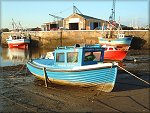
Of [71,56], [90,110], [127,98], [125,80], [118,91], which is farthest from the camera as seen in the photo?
[125,80]

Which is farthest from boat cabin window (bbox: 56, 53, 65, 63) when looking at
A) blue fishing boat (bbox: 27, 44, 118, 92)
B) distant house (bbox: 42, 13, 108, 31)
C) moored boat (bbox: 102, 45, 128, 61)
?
distant house (bbox: 42, 13, 108, 31)

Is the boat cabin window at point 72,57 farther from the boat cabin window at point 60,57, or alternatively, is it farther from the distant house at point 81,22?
the distant house at point 81,22

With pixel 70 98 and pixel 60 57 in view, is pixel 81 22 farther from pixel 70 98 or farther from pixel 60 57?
pixel 70 98

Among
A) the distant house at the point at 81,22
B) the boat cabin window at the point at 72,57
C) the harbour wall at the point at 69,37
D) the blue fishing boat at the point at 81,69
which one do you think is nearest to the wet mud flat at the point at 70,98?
the blue fishing boat at the point at 81,69

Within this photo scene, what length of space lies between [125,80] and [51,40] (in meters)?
31.5

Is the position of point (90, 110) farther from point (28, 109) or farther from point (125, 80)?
point (125, 80)

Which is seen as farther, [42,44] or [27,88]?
[42,44]

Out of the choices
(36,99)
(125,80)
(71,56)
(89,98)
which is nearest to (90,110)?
(89,98)

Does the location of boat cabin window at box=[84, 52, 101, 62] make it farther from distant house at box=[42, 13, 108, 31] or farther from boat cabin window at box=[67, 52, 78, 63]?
distant house at box=[42, 13, 108, 31]

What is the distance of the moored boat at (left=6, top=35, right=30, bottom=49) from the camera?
46362 millimetres

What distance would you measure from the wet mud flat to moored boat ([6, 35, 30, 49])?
31.4 m

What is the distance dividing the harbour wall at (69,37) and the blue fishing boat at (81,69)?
2552 centimetres

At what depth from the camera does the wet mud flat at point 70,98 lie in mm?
10039

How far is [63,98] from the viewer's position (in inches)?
454
